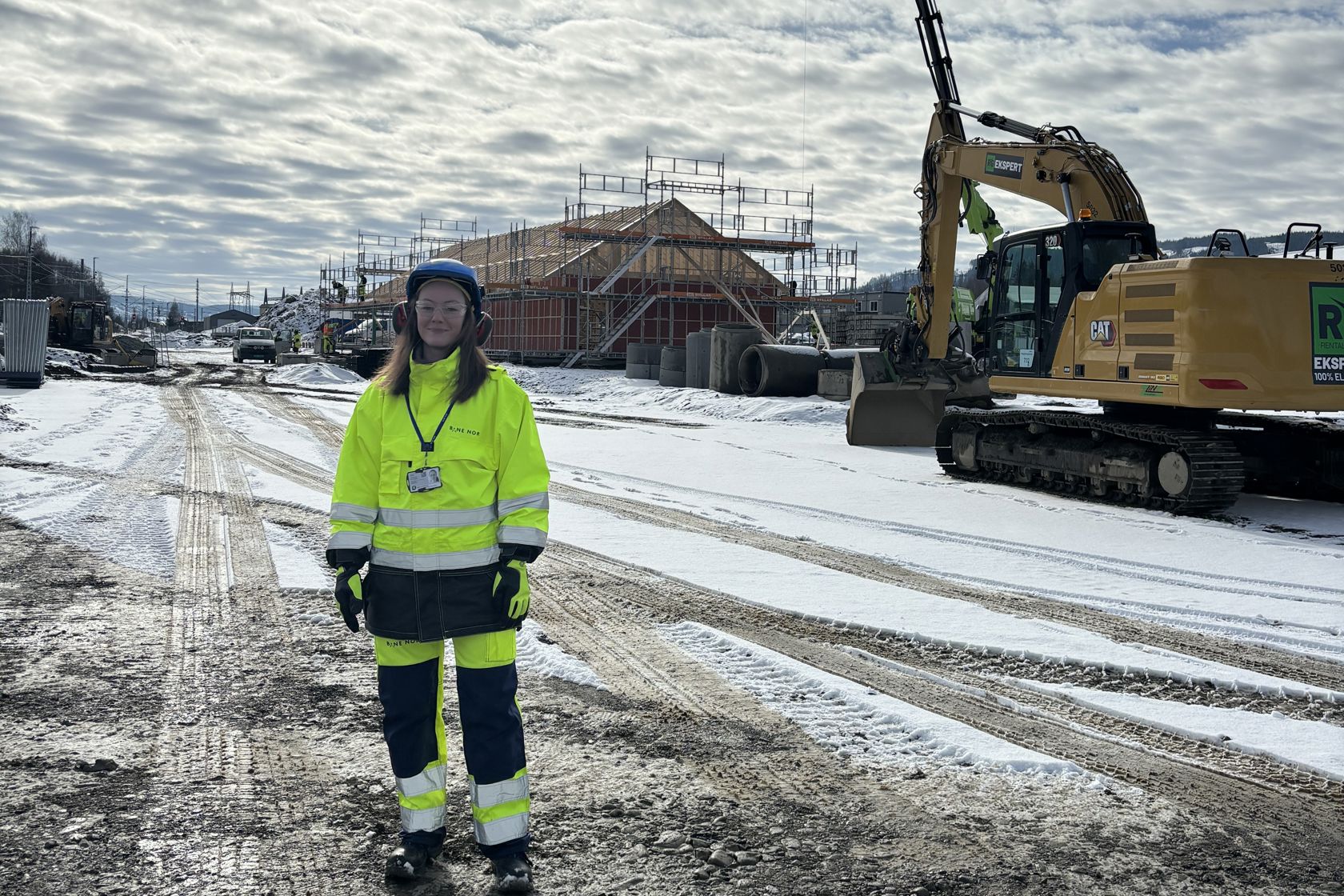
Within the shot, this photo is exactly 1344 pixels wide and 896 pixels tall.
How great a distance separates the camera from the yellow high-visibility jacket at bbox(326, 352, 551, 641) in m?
3.39

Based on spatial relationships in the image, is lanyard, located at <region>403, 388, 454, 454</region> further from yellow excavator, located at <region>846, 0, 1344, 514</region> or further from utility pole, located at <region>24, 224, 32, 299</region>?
utility pole, located at <region>24, 224, 32, 299</region>

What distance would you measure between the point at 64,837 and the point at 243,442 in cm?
1373

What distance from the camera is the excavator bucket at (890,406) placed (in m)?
17.1

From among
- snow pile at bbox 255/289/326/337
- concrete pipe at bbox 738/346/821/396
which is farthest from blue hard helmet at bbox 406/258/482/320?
snow pile at bbox 255/289/326/337

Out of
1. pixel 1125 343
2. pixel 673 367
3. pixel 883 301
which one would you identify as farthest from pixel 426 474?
pixel 883 301

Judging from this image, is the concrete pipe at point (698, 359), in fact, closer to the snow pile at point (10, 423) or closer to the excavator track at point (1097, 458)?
the excavator track at point (1097, 458)

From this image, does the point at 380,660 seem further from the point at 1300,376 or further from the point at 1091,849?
the point at 1300,376

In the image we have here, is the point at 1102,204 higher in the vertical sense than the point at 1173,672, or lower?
higher

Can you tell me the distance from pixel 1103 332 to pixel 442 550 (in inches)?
383

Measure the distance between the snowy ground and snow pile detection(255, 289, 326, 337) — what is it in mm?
94416

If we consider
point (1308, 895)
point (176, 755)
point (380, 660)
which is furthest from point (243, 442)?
point (1308, 895)

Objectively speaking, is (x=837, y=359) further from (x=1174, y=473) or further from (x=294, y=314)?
(x=294, y=314)

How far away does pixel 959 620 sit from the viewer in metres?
6.55

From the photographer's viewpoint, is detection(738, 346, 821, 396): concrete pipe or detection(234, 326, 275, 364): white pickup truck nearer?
detection(738, 346, 821, 396): concrete pipe
